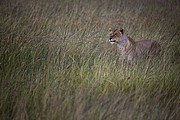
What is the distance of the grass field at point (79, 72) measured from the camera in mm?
3266

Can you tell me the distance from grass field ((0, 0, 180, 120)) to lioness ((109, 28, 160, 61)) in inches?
7.7

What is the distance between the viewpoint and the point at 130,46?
18.1ft

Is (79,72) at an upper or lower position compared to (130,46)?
lower

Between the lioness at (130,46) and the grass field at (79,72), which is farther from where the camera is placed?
the lioness at (130,46)

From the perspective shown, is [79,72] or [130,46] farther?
[130,46]

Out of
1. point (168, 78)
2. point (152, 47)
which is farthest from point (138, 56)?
point (168, 78)

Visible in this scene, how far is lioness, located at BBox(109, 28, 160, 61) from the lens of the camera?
5398mm

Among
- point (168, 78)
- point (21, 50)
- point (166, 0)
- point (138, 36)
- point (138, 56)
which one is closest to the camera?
point (168, 78)

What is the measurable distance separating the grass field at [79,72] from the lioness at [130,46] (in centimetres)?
20

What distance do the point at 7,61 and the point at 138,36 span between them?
3084 mm

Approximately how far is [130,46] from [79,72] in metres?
1.59

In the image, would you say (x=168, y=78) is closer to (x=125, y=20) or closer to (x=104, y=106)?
(x=104, y=106)

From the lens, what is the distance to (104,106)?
3.30 metres

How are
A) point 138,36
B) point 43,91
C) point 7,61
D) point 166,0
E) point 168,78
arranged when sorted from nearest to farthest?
point 43,91 < point 168,78 < point 7,61 < point 138,36 < point 166,0
